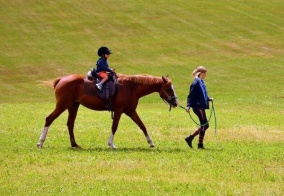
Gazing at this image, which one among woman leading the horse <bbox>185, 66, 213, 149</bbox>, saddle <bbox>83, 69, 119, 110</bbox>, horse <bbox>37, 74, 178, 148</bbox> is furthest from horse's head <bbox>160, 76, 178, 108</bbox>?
saddle <bbox>83, 69, 119, 110</bbox>

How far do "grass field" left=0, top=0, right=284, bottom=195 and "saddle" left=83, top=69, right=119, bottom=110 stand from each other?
1.43 m

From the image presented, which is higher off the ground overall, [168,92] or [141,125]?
[168,92]

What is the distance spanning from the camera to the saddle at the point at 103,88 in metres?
18.4

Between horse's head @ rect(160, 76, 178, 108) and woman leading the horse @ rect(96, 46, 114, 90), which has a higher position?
woman leading the horse @ rect(96, 46, 114, 90)

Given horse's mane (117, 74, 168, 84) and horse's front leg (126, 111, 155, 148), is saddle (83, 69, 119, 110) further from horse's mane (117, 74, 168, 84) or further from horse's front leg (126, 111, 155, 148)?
horse's front leg (126, 111, 155, 148)

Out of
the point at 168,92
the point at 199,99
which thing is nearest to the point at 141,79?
the point at 168,92

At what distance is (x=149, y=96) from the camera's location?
1756 inches

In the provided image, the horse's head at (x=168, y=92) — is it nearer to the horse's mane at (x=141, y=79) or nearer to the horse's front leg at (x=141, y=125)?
the horse's mane at (x=141, y=79)

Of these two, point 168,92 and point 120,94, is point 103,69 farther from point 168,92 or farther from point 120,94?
point 168,92

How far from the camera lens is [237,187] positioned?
40.5ft

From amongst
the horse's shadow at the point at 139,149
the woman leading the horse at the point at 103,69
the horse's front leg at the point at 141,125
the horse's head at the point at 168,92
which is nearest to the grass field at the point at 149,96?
the horse's shadow at the point at 139,149

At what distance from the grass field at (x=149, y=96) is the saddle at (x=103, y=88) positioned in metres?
1.43

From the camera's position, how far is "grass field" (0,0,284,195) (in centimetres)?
1335

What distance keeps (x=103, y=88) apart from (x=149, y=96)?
26.3m
